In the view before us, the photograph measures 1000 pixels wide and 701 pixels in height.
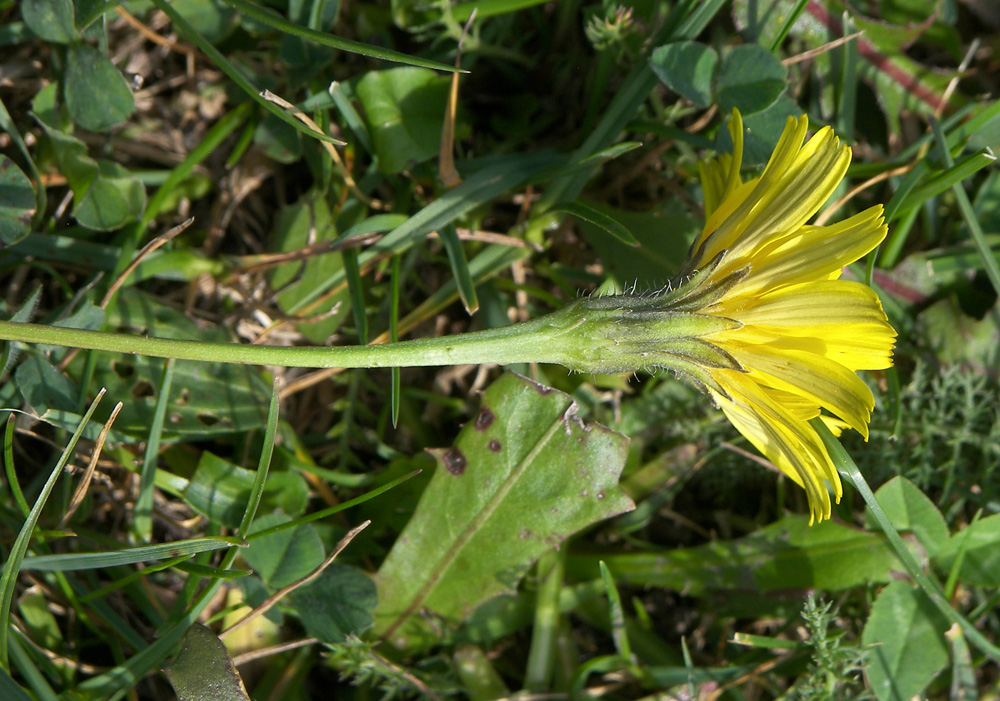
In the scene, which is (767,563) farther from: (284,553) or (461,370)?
(284,553)

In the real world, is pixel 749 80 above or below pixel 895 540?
above

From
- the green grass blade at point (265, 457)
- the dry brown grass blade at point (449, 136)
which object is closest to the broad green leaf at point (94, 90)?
the dry brown grass blade at point (449, 136)

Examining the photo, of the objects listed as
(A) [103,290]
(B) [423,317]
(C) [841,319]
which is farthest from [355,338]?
(C) [841,319]

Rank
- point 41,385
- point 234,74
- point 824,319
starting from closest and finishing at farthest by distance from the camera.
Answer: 1. point 824,319
2. point 234,74
3. point 41,385

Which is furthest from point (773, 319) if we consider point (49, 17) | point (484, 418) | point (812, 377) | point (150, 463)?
point (49, 17)

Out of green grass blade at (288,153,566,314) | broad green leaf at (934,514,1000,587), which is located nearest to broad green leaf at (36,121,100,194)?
green grass blade at (288,153,566,314)

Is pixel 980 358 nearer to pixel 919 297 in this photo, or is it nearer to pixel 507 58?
pixel 919 297

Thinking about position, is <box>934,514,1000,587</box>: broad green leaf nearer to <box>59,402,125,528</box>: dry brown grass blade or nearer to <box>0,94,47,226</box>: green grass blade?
<box>59,402,125,528</box>: dry brown grass blade

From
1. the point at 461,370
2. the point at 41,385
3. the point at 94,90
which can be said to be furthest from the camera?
the point at 461,370
